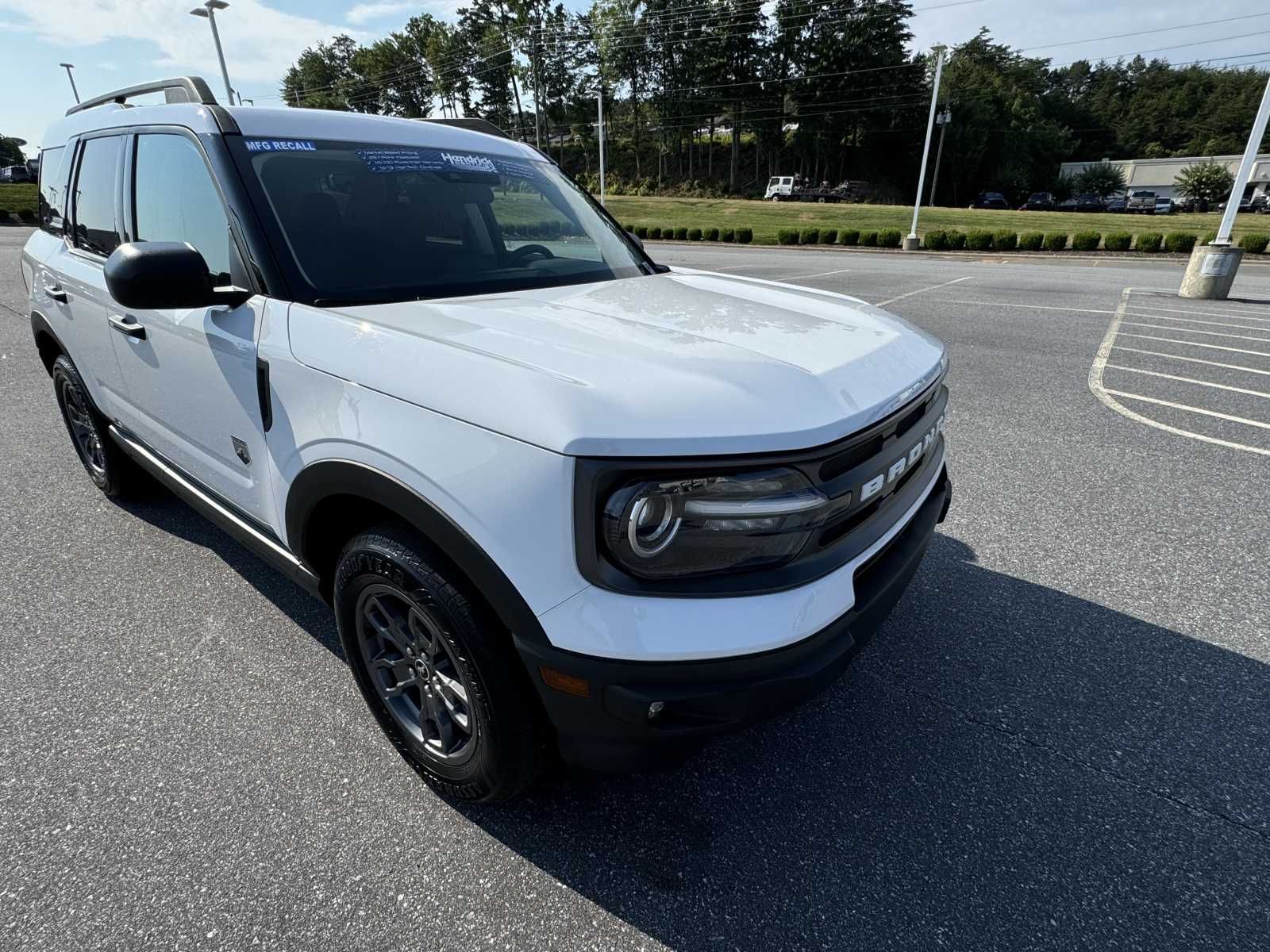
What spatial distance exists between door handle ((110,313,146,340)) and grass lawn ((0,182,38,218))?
130 feet

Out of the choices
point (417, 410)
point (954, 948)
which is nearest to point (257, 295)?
point (417, 410)

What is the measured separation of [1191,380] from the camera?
6172mm

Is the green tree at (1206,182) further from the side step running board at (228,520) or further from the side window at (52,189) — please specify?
the side step running board at (228,520)

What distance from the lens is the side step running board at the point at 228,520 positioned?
2.21 meters

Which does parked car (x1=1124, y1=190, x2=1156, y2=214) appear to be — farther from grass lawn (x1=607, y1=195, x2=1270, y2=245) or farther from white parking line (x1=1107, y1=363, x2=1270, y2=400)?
white parking line (x1=1107, y1=363, x2=1270, y2=400)

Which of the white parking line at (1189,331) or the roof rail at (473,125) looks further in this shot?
the white parking line at (1189,331)

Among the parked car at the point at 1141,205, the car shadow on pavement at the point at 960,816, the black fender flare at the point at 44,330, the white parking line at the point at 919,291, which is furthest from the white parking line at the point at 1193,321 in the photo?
the parked car at the point at 1141,205

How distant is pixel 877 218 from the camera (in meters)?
34.2

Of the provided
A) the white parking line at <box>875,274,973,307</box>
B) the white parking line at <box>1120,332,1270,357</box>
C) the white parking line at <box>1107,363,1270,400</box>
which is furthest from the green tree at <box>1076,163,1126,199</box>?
the white parking line at <box>1107,363,1270,400</box>

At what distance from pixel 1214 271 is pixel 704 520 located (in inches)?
541

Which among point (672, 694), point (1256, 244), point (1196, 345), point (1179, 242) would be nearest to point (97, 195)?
point (672, 694)

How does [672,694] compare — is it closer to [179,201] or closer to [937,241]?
[179,201]

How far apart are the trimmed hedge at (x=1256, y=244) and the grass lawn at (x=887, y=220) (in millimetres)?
3776

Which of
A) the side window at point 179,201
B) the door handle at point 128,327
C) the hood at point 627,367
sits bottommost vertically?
the door handle at point 128,327
